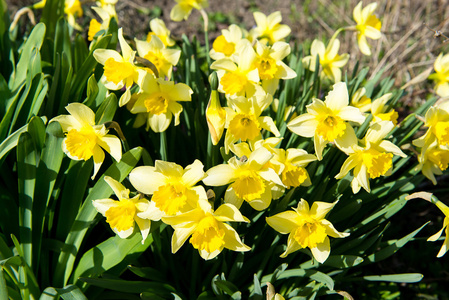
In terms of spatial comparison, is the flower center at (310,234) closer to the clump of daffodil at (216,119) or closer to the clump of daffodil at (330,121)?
the clump of daffodil at (330,121)

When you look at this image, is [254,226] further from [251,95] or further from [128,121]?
[128,121]

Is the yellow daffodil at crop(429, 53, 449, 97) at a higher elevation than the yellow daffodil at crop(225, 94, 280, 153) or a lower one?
lower

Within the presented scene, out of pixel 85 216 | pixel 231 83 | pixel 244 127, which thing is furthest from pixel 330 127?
pixel 85 216

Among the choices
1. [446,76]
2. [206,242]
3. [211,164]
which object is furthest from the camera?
[446,76]

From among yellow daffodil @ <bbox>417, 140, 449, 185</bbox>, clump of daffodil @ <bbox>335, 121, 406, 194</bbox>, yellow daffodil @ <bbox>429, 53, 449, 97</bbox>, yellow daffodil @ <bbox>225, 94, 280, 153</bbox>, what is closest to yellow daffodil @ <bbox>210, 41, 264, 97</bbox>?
yellow daffodil @ <bbox>225, 94, 280, 153</bbox>

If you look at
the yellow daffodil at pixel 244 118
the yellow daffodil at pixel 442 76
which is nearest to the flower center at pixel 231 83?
the yellow daffodil at pixel 244 118

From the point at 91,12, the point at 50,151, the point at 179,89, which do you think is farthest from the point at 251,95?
the point at 91,12

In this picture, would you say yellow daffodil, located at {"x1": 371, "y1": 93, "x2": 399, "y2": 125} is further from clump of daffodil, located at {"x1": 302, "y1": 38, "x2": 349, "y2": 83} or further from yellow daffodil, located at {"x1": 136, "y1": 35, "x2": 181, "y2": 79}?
yellow daffodil, located at {"x1": 136, "y1": 35, "x2": 181, "y2": 79}
